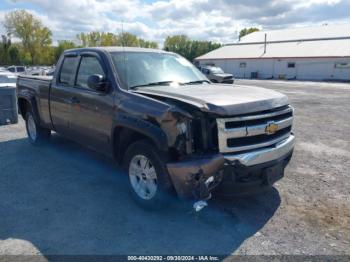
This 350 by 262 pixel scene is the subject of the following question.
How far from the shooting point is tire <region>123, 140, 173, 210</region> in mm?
3740

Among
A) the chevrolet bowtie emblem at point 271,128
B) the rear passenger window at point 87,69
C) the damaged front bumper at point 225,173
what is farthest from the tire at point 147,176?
the rear passenger window at point 87,69

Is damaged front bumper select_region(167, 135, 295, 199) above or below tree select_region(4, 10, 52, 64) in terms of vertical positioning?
below

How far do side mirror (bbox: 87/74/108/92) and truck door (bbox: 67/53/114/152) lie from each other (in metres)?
0.08

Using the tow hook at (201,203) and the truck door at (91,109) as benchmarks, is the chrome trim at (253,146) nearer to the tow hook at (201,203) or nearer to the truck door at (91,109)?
the tow hook at (201,203)

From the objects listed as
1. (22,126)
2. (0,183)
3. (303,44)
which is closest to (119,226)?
(0,183)

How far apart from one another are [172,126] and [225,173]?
76cm

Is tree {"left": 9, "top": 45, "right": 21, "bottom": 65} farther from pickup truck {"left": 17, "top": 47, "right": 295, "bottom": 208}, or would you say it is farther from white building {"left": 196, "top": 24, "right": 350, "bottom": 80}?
pickup truck {"left": 17, "top": 47, "right": 295, "bottom": 208}

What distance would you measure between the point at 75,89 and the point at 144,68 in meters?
1.26

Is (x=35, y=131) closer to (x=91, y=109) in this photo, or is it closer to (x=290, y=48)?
(x=91, y=109)

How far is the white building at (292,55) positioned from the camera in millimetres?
37875

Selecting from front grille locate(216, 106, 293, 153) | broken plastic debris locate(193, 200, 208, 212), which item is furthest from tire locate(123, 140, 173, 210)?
front grille locate(216, 106, 293, 153)

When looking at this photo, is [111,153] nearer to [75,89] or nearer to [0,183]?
[75,89]

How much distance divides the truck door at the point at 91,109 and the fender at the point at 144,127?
274mm

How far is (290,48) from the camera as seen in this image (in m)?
45.0
